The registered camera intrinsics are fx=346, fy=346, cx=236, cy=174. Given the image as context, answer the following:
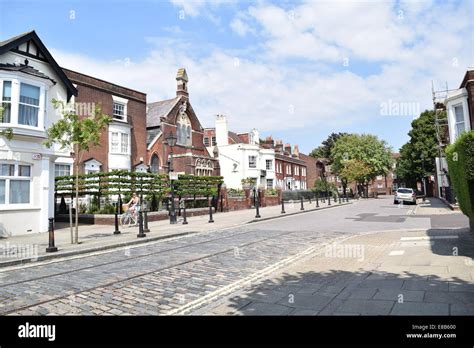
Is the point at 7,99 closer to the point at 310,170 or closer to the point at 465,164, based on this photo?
the point at 465,164

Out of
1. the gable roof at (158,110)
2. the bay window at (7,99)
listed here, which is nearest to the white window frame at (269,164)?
the gable roof at (158,110)

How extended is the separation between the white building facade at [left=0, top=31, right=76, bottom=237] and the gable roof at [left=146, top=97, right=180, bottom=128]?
2025 cm

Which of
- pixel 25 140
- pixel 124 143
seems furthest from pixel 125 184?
pixel 124 143

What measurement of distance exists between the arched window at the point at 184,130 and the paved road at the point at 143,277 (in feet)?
92.9

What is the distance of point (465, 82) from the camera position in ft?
71.9

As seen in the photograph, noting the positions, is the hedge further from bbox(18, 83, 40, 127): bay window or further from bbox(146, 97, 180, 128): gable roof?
bbox(146, 97, 180, 128): gable roof

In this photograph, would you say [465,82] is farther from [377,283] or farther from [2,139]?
[2,139]

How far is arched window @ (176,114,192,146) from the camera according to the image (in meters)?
39.3

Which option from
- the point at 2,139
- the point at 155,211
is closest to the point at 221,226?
the point at 155,211

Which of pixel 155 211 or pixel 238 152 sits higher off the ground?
pixel 238 152

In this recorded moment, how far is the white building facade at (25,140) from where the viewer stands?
48.9 feet

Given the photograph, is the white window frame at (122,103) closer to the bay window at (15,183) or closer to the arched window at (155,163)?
the arched window at (155,163)

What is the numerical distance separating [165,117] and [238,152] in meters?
13.4

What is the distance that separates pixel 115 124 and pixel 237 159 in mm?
19890
